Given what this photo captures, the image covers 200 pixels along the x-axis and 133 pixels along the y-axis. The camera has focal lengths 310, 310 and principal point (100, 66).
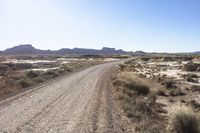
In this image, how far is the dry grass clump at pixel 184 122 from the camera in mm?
11719

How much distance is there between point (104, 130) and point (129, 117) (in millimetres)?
2833

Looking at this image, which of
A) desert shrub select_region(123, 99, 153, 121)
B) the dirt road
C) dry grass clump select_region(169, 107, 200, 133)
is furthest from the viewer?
desert shrub select_region(123, 99, 153, 121)

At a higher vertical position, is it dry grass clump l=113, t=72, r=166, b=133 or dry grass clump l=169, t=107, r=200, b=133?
dry grass clump l=169, t=107, r=200, b=133

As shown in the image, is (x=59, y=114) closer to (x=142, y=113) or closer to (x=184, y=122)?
(x=142, y=113)

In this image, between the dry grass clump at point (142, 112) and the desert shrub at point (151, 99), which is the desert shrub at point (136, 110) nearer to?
the dry grass clump at point (142, 112)

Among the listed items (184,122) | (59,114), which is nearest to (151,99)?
(59,114)

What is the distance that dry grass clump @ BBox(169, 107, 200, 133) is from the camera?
461 inches

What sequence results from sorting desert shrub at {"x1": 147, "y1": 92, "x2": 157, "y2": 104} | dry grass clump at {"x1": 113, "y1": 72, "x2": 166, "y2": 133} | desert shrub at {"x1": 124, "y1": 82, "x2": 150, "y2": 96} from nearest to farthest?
dry grass clump at {"x1": 113, "y1": 72, "x2": 166, "y2": 133} < desert shrub at {"x1": 147, "y1": 92, "x2": 157, "y2": 104} < desert shrub at {"x1": 124, "y1": 82, "x2": 150, "y2": 96}

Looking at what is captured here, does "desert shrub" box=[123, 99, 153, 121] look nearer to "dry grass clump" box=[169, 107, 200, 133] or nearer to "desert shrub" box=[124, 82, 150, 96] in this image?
"dry grass clump" box=[169, 107, 200, 133]

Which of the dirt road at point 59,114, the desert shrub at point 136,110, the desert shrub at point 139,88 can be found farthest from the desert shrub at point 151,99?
the dirt road at point 59,114

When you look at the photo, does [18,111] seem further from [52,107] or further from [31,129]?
[31,129]

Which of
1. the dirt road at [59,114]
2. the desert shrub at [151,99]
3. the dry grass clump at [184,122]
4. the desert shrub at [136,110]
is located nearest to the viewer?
the dry grass clump at [184,122]

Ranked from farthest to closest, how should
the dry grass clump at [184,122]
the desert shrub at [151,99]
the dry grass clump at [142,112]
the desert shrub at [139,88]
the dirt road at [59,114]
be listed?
the desert shrub at [139,88] → the desert shrub at [151,99] → the dirt road at [59,114] → the dry grass clump at [142,112] → the dry grass clump at [184,122]

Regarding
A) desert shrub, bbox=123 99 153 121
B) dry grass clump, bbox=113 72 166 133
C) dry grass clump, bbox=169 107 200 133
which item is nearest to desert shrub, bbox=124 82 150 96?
dry grass clump, bbox=113 72 166 133
